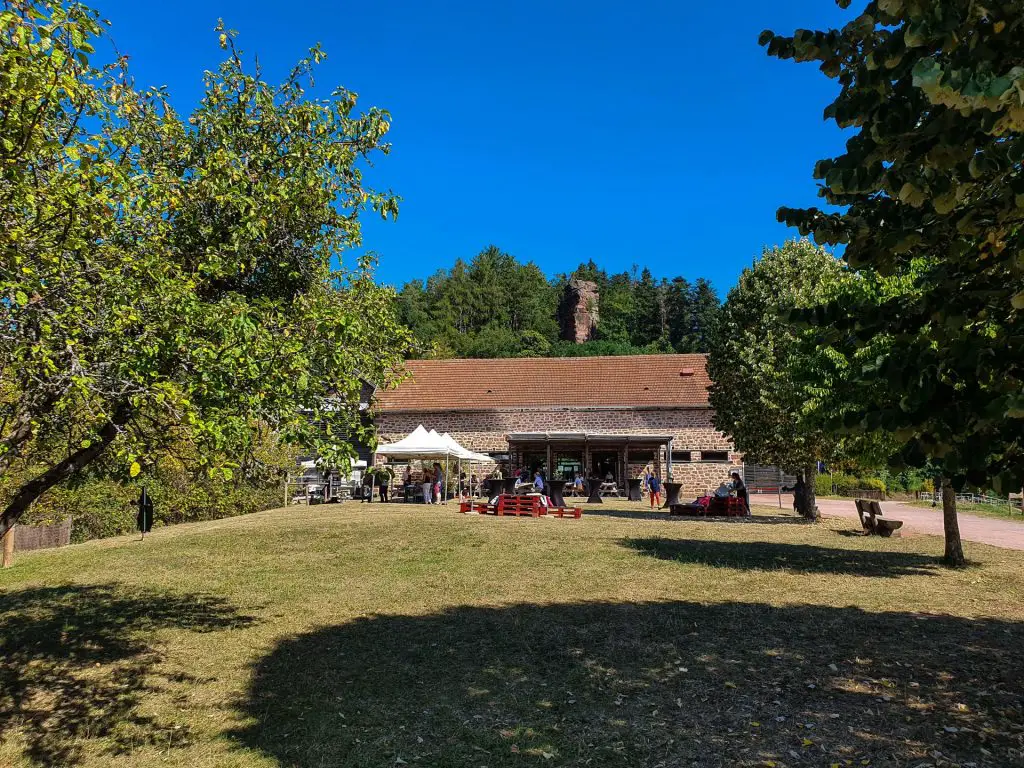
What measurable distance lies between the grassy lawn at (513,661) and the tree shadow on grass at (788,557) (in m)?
0.10

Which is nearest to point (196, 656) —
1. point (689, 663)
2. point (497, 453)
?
point (689, 663)

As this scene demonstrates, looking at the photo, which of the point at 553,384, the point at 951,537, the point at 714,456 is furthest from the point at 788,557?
the point at 553,384

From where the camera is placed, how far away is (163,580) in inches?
367

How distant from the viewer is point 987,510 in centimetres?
2167

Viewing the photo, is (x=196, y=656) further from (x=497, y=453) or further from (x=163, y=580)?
(x=497, y=453)

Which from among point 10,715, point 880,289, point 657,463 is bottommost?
point 10,715

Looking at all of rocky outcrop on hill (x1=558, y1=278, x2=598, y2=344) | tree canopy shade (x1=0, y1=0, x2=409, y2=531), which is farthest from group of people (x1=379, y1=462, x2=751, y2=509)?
rocky outcrop on hill (x1=558, y1=278, x2=598, y2=344)

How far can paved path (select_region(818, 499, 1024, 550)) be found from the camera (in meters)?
13.3

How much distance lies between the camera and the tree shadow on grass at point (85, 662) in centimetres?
450

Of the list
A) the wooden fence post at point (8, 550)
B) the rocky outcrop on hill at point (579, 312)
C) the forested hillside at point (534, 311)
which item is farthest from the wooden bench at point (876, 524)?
the rocky outcrop on hill at point (579, 312)

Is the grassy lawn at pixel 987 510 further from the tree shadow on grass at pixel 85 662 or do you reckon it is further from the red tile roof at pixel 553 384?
the tree shadow on grass at pixel 85 662

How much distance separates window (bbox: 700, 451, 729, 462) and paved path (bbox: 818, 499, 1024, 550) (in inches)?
188

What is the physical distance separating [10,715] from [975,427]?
616cm

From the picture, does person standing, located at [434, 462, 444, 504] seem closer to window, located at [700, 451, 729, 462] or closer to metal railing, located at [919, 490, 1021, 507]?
window, located at [700, 451, 729, 462]
